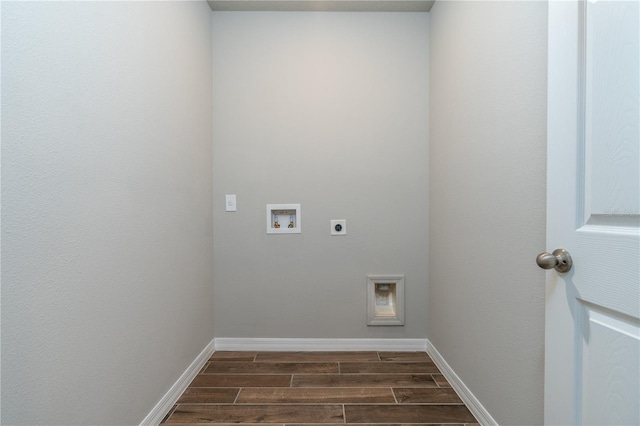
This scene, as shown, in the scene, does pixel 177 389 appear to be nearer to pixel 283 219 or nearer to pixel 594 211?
pixel 283 219

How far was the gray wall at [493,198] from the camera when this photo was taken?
1.26m

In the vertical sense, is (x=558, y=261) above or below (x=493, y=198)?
below

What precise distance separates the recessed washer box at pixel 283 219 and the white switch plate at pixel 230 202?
0.26 m

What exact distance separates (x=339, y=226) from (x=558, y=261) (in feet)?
5.54

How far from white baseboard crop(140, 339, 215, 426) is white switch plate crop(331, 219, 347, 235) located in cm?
122

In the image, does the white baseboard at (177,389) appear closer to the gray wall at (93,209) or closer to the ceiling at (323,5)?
the gray wall at (93,209)

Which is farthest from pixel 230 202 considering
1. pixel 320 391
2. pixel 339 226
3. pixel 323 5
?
pixel 323 5

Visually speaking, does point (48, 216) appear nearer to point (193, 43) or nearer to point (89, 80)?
point (89, 80)

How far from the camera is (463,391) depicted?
1.87m

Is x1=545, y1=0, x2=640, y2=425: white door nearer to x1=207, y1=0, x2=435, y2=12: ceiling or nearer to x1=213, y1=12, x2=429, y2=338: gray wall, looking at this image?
x1=213, y1=12, x2=429, y2=338: gray wall

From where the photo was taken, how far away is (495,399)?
154 centimetres

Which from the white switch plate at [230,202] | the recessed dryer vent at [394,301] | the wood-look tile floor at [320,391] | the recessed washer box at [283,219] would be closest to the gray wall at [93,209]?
the wood-look tile floor at [320,391]

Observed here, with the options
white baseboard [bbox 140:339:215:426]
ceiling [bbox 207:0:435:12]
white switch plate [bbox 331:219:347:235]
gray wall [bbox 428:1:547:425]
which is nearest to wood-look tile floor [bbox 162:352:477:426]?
white baseboard [bbox 140:339:215:426]

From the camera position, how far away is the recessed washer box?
98.8 inches
